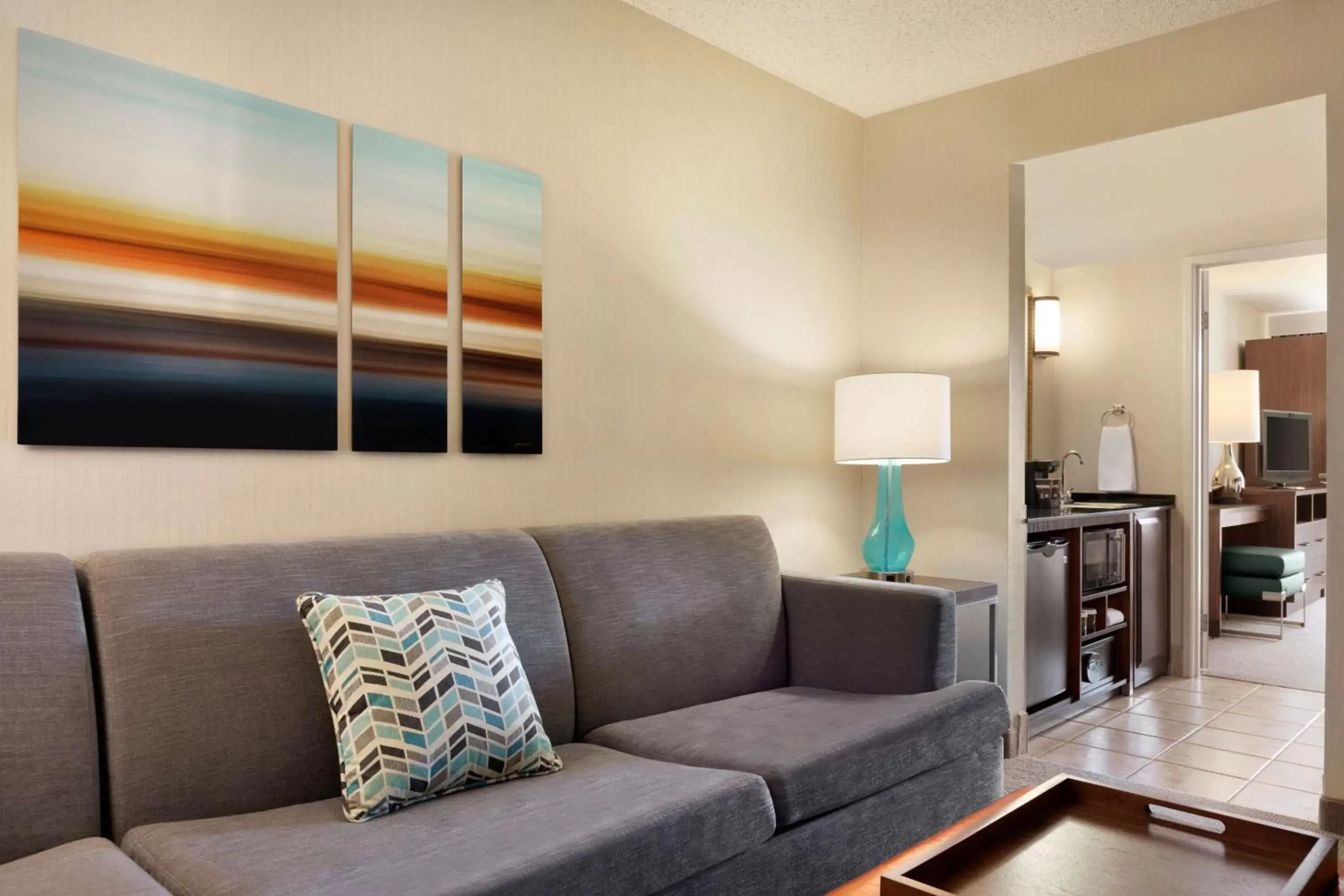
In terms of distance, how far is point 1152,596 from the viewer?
4797 mm

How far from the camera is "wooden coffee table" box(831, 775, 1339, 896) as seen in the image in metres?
1.47

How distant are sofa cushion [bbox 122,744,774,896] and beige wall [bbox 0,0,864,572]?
0.72 m

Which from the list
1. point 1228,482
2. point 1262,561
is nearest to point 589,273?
point 1262,561

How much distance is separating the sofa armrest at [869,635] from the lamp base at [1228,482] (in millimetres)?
4299

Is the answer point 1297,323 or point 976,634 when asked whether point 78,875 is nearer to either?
point 976,634

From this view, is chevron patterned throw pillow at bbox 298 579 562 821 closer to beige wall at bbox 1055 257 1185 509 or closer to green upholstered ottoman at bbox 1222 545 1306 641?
beige wall at bbox 1055 257 1185 509

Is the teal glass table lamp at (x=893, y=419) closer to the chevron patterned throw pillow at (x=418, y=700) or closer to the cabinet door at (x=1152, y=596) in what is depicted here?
the chevron patterned throw pillow at (x=418, y=700)

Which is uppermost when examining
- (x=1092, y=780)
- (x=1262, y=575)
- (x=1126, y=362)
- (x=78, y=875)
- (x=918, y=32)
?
(x=918, y=32)

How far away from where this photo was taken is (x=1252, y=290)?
22.8ft

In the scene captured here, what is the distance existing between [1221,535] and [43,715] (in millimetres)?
6154

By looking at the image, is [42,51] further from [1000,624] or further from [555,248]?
[1000,624]

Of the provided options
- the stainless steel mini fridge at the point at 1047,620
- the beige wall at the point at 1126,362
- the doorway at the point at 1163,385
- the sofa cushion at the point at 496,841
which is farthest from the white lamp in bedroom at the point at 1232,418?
the sofa cushion at the point at 496,841

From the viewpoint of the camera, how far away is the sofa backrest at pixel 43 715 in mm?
1534

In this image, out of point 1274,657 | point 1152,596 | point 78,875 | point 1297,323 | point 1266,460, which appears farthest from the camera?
point 1297,323
